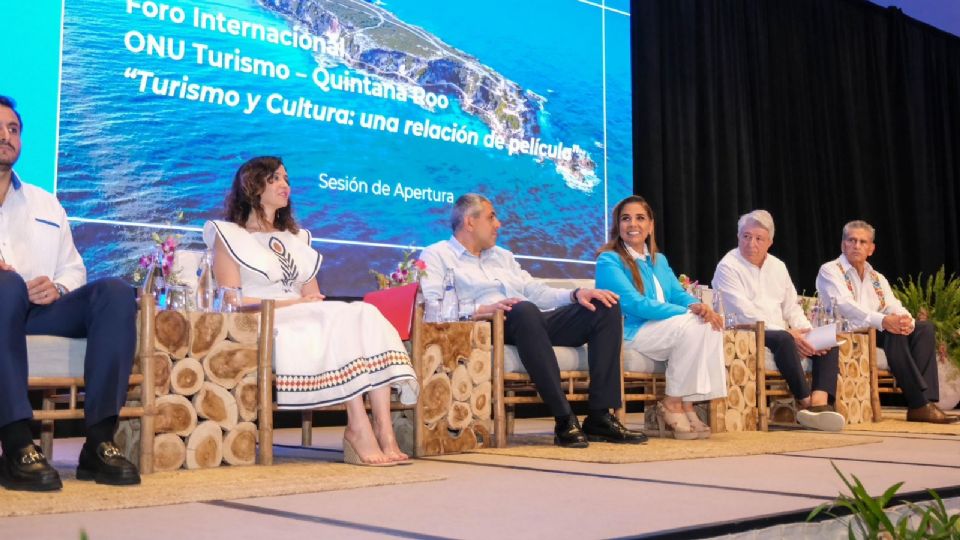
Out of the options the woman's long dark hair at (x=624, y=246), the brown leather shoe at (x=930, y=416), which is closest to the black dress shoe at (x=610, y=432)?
the woman's long dark hair at (x=624, y=246)

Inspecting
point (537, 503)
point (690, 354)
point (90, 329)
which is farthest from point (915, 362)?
point (90, 329)

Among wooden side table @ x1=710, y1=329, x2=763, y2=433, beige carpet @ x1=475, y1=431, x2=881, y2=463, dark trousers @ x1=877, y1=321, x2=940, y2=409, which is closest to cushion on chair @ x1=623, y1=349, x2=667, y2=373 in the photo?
beige carpet @ x1=475, y1=431, x2=881, y2=463

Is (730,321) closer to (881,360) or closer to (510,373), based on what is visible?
(881,360)

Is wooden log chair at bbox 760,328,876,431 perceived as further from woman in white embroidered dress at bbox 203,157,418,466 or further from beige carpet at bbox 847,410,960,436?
woman in white embroidered dress at bbox 203,157,418,466

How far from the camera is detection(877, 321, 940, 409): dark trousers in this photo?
217 inches

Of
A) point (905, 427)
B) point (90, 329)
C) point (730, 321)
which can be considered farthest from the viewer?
point (905, 427)

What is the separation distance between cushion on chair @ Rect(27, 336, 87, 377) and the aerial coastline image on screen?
1.73 m

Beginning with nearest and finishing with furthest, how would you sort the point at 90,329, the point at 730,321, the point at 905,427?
the point at 90,329 → the point at 730,321 → the point at 905,427

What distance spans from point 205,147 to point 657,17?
3521 millimetres

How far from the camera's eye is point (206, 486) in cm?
248

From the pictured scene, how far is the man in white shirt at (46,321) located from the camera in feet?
7.78

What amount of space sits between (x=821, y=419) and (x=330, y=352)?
2656 mm

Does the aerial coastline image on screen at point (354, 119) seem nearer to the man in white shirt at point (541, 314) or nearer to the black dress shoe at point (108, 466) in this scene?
the man in white shirt at point (541, 314)

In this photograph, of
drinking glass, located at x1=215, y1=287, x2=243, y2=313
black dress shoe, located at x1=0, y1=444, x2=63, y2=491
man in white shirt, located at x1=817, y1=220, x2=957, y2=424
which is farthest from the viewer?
man in white shirt, located at x1=817, y1=220, x2=957, y2=424
